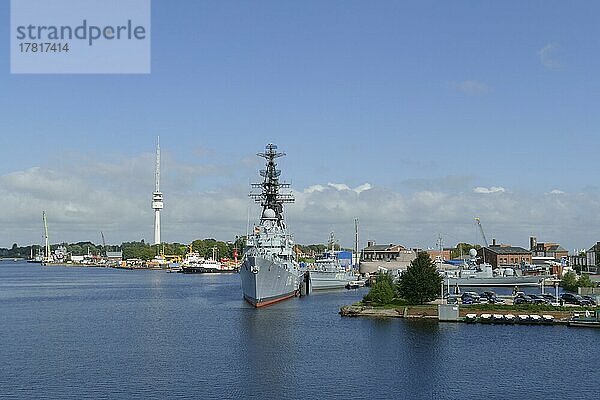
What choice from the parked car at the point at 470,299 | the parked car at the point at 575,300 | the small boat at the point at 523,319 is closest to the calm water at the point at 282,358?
the small boat at the point at 523,319

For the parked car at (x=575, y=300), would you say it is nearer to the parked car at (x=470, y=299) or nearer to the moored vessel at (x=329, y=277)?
the parked car at (x=470, y=299)

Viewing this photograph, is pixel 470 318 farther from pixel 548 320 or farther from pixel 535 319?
pixel 548 320

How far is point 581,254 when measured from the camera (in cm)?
13825

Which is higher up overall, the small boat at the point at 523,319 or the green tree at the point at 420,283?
the green tree at the point at 420,283

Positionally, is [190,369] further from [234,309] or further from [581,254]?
[581,254]

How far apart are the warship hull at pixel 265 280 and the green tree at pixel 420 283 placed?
12305 millimetres

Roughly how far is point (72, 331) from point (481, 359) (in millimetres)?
27749

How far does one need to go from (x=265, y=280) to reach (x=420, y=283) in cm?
1423

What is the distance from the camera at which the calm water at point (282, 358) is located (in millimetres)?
31219

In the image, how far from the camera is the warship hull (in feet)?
208

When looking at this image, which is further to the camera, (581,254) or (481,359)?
(581,254)

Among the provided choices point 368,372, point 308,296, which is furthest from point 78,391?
point 308,296

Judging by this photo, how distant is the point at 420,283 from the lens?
2328 inches

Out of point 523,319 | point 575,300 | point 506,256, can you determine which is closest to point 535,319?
point 523,319
